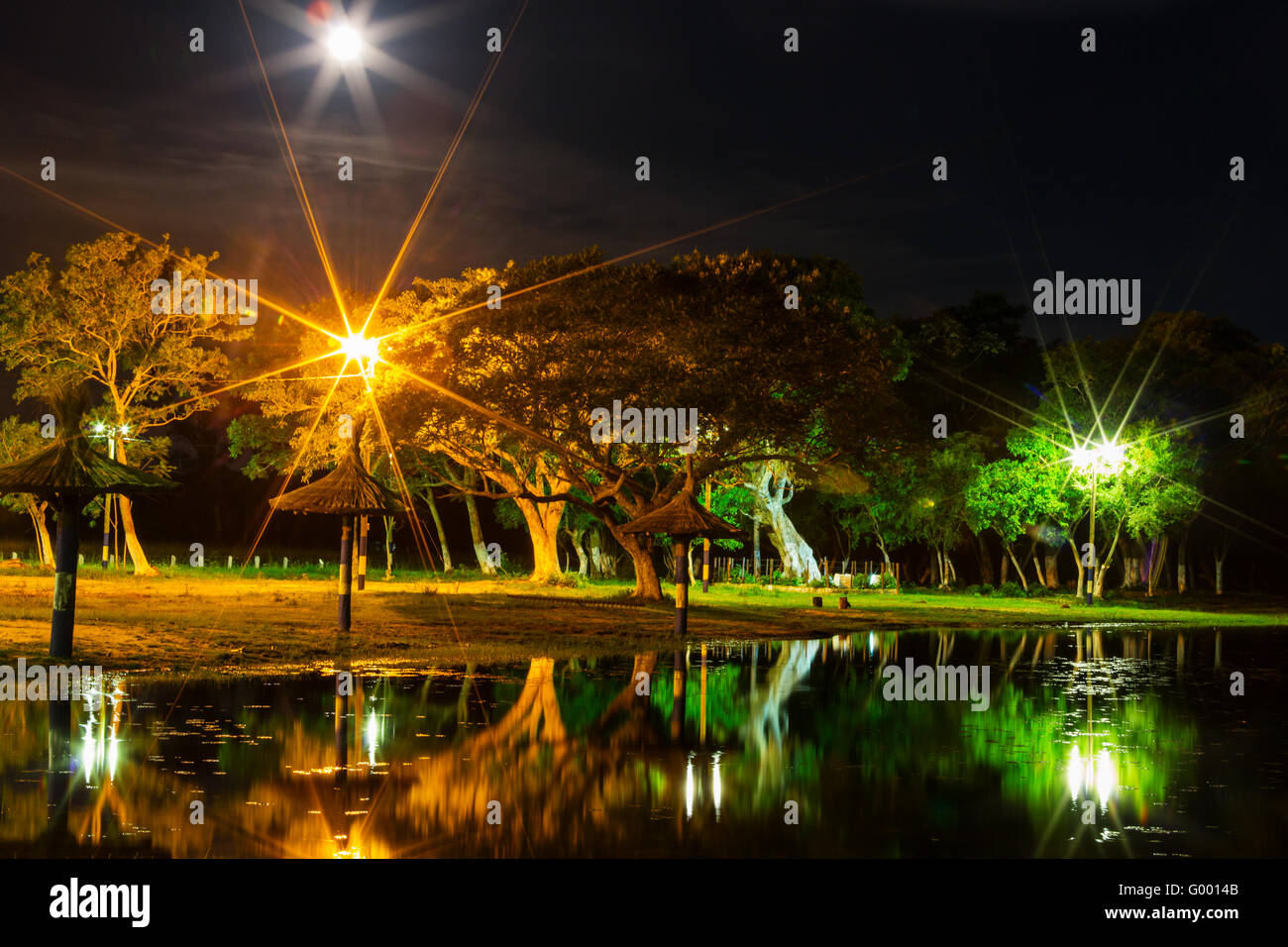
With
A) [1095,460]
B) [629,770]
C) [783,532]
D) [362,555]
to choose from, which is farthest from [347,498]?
[1095,460]

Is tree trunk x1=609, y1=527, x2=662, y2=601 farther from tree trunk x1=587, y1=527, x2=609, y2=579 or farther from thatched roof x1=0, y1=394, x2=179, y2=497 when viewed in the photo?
tree trunk x1=587, y1=527, x2=609, y2=579

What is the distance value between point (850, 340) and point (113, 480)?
69.5 ft

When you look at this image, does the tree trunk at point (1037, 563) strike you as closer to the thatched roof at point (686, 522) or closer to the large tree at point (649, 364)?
the large tree at point (649, 364)

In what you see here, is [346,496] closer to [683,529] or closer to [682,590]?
[683,529]

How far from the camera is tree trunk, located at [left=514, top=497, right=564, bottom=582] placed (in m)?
50.2

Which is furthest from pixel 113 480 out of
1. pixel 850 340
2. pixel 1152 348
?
pixel 1152 348

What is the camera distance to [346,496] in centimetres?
2608

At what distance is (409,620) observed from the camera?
92.2 ft

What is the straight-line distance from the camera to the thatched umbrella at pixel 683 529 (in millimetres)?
28250

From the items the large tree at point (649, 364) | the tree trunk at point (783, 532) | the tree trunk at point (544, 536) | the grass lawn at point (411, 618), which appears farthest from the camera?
the tree trunk at point (783, 532)

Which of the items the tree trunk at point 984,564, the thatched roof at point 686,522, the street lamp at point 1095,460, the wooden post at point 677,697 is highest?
the street lamp at point 1095,460

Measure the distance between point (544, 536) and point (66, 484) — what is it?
110 feet

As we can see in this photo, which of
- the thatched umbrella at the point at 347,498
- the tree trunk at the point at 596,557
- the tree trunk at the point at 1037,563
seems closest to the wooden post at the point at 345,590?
the thatched umbrella at the point at 347,498

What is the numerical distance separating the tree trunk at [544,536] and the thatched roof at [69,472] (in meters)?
30.7
